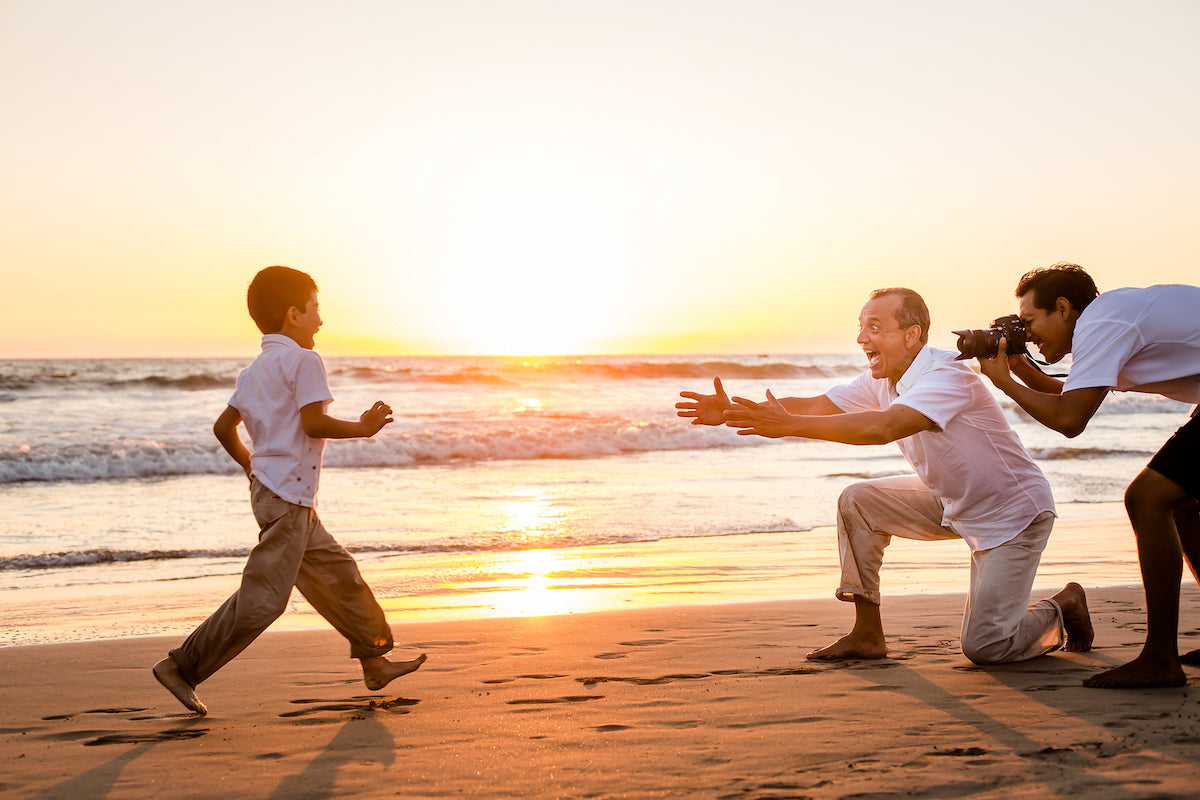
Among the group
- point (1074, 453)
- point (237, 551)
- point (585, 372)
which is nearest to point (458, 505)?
point (237, 551)

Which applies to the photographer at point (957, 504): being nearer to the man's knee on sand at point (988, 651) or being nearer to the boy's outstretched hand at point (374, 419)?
the man's knee on sand at point (988, 651)

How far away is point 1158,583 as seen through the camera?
3.71m

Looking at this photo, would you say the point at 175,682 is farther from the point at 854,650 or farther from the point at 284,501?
the point at 854,650

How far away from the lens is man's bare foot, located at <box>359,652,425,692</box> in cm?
392

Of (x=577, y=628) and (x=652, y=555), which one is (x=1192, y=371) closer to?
(x=577, y=628)

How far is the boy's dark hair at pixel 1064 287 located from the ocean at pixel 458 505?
2.96 m

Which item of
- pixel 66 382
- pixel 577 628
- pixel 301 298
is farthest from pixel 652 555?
pixel 66 382

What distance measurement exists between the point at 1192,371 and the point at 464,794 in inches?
123

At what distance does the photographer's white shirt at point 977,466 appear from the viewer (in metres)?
4.17

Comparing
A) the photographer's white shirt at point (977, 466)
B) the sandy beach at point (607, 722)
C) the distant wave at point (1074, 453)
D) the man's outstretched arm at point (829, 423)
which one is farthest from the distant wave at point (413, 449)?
the man's outstretched arm at point (829, 423)

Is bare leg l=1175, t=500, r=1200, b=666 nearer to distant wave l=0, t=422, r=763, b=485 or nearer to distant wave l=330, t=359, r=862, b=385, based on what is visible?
distant wave l=0, t=422, r=763, b=485

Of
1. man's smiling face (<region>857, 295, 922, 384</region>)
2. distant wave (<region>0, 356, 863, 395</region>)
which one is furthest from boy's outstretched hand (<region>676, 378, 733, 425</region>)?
distant wave (<region>0, 356, 863, 395</region>)

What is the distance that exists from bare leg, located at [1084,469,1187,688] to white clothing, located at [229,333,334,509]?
3137mm

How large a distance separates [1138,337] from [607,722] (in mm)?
2474
